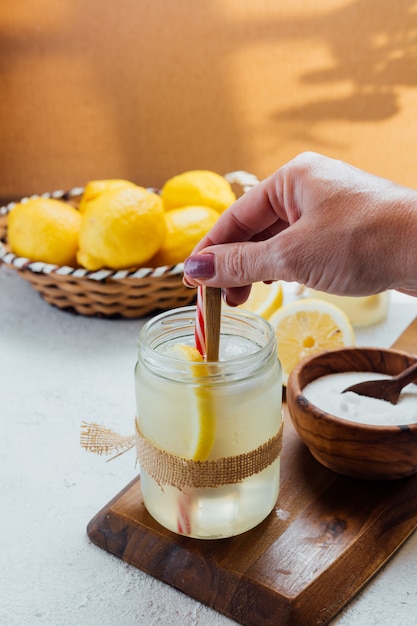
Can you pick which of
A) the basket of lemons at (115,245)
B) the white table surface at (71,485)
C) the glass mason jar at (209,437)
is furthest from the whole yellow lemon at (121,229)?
the glass mason jar at (209,437)

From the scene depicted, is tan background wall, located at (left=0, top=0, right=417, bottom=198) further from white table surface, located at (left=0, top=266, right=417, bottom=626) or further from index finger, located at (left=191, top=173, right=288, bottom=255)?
index finger, located at (left=191, top=173, right=288, bottom=255)

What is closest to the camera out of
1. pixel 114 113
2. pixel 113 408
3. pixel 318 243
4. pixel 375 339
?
pixel 318 243

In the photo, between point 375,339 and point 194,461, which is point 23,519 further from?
point 375,339

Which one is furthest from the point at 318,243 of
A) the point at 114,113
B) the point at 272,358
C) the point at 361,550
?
the point at 114,113

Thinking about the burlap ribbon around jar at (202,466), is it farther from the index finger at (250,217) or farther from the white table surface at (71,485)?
the index finger at (250,217)

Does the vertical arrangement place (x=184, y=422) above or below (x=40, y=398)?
above

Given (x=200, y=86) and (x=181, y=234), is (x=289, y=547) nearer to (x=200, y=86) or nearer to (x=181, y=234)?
(x=181, y=234)
